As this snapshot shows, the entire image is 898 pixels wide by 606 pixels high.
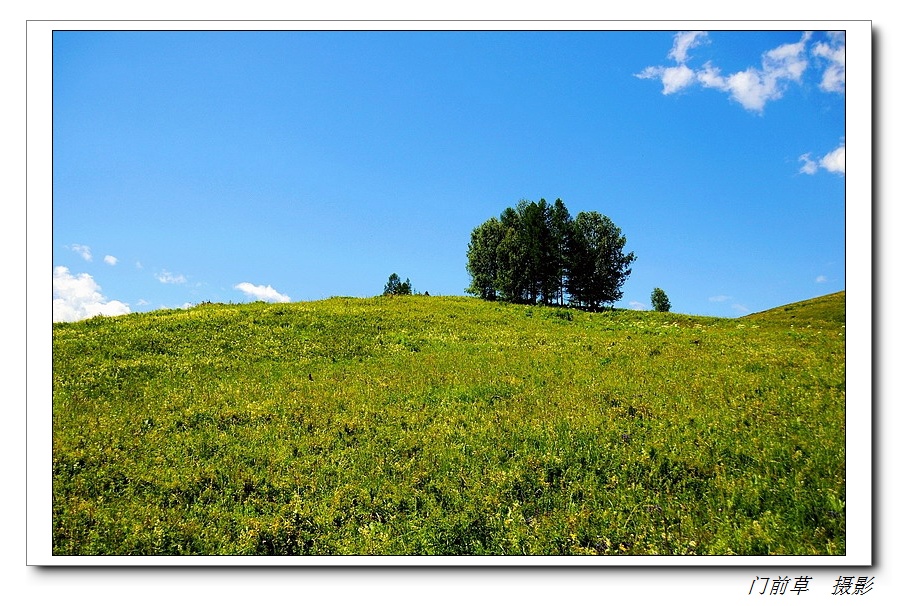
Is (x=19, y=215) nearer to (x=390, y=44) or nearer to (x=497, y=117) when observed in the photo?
(x=390, y=44)

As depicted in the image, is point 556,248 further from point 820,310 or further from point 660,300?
point 820,310

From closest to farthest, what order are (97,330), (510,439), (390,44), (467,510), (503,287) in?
(467,510) < (510,439) < (390,44) < (97,330) < (503,287)

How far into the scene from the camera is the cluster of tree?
39562mm

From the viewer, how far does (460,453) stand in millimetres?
7512

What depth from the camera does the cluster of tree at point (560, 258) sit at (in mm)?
39562

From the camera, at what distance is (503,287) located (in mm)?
41344

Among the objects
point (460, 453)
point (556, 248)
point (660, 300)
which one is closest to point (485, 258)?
point (556, 248)

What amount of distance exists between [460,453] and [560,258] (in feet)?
110

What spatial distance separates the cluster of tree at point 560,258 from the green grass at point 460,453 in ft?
89.4

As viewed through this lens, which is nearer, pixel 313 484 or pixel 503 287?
pixel 313 484
